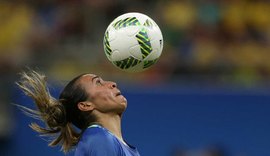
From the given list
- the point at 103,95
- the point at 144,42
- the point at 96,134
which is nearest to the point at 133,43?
the point at 144,42

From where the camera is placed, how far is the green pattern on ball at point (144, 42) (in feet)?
20.1

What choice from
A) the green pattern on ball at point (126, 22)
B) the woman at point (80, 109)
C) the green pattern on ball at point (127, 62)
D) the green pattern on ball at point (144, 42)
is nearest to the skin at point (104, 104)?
the woman at point (80, 109)

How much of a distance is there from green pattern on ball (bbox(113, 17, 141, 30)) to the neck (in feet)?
2.62

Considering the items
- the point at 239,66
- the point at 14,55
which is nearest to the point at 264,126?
the point at 239,66

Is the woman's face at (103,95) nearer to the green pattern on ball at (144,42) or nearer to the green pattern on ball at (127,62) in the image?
the green pattern on ball at (127,62)

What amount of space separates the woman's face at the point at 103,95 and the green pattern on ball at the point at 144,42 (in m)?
0.40

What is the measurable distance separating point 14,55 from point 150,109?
7.63 ft

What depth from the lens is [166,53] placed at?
11.2 m

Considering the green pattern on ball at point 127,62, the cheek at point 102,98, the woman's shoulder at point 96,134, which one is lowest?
the woman's shoulder at point 96,134

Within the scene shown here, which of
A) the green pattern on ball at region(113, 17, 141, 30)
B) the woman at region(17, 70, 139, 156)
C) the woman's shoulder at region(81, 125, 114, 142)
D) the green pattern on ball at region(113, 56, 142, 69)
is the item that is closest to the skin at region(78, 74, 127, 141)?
the woman at region(17, 70, 139, 156)

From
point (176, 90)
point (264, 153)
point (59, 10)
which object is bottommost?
point (264, 153)

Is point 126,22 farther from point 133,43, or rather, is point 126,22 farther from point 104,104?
point 104,104

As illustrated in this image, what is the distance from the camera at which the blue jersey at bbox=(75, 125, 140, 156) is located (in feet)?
17.4

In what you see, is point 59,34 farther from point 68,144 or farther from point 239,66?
point 68,144
